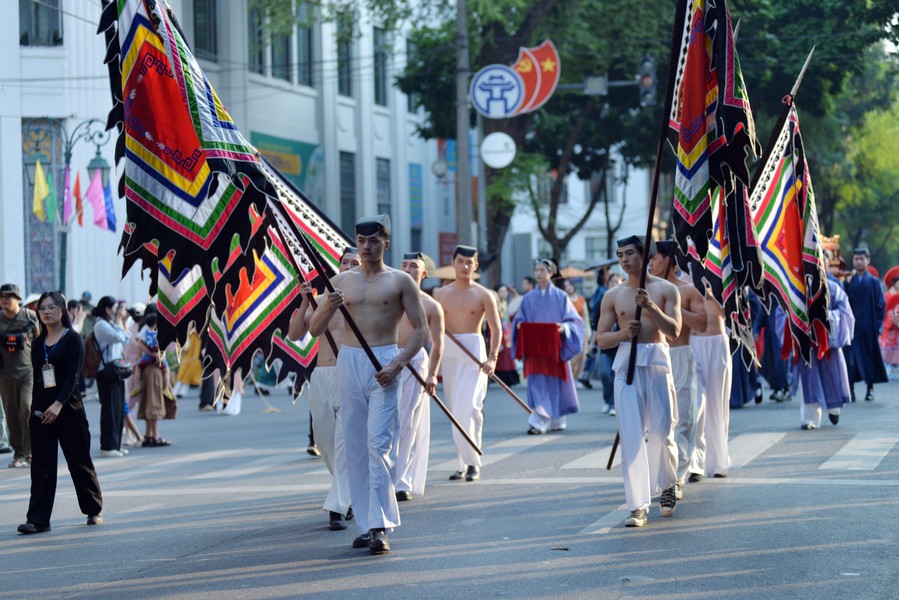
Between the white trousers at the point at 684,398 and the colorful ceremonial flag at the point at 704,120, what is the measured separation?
1122mm

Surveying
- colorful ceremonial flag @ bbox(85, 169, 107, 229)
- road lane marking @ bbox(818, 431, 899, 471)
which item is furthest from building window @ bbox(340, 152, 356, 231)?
road lane marking @ bbox(818, 431, 899, 471)

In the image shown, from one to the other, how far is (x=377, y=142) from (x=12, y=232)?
14929 mm

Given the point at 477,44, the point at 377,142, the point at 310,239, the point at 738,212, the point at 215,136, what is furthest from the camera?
the point at 377,142

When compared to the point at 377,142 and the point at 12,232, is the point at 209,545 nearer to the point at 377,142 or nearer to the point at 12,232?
the point at 12,232

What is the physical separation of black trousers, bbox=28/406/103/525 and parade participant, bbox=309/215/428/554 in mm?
2296

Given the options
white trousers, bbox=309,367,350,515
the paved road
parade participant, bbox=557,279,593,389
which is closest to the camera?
the paved road

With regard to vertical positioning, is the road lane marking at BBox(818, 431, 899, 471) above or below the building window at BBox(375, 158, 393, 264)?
below

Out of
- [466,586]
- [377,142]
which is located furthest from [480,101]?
[466,586]

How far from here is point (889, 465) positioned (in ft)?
41.3

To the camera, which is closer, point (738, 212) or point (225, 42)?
point (738, 212)

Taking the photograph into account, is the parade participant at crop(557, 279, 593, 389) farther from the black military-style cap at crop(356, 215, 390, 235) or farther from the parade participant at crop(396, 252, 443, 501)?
the black military-style cap at crop(356, 215, 390, 235)

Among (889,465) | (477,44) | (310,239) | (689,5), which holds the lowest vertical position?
(889,465)

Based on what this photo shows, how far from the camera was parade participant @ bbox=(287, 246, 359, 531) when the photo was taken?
9984mm

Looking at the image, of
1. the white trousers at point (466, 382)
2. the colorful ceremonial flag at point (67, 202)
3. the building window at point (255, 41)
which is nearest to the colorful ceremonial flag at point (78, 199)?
the colorful ceremonial flag at point (67, 202)
